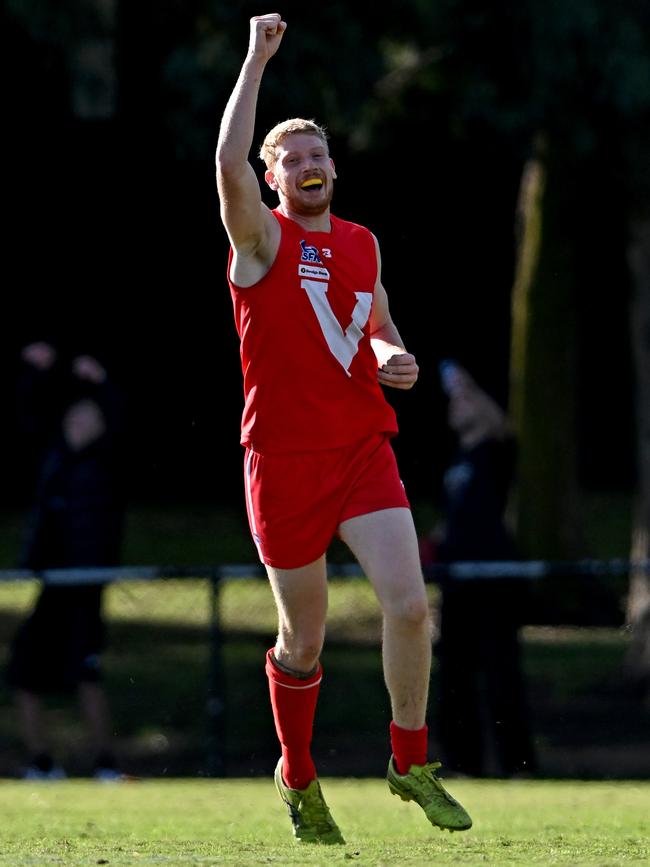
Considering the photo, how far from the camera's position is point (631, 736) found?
12.3m

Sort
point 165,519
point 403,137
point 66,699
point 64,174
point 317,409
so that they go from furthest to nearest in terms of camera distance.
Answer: point 165,519 < point 64,174 < point 403,137 < point 66,699 < point 317,409

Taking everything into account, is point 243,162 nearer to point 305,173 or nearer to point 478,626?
point 305,173

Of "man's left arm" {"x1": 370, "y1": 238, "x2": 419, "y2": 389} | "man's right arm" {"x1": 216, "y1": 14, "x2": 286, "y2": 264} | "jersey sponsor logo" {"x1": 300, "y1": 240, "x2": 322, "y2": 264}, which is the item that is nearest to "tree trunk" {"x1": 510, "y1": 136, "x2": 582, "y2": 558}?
"man's left arm" {"x1": 370, "y1": 238, "x2": 419, "y2": 389}

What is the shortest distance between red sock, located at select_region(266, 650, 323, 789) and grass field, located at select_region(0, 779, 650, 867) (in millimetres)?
243

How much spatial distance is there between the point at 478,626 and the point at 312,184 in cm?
513

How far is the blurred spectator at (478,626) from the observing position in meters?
10.6

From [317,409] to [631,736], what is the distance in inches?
270

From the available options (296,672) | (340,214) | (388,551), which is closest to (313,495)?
(388,551)

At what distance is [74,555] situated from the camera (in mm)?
11117

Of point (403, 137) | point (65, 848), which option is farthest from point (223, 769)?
point (403, 137)

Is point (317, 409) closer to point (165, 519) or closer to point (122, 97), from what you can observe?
point (122, 97)

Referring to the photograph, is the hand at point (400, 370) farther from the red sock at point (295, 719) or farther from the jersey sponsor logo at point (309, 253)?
the red sock at point (295, 719)

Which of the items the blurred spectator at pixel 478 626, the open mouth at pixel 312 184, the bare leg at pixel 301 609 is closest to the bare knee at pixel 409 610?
the bare leg at pixel 301 609

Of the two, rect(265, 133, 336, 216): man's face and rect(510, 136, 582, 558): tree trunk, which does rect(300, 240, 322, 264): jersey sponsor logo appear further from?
rect(510, 136, 582, 558): tree trunk
